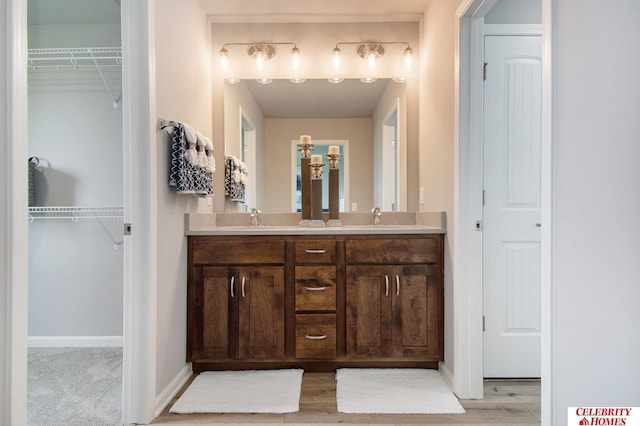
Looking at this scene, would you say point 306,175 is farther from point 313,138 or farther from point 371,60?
point 371,60

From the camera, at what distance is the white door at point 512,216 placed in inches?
89.4

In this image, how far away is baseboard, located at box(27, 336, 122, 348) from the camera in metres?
2.84

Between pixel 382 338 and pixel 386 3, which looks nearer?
pixel 382 338

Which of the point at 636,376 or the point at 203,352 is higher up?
the point at 636,376

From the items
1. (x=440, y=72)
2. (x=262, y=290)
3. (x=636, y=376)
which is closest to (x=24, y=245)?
(x=262, y=290)

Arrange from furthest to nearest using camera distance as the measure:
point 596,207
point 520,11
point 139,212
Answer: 1. point 520,11
2. point 139,212
3. point 596,207

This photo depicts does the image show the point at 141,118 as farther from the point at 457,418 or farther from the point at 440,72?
the point at 457,418

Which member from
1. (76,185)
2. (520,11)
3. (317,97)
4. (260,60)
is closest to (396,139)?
(317,97)

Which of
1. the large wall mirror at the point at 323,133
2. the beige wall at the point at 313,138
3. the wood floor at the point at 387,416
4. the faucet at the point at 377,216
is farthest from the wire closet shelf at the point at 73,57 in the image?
the wood floor at the point at 387,416

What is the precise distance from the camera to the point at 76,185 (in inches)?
114

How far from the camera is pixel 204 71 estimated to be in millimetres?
2656

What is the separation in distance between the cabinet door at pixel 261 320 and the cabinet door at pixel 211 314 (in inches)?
2.4

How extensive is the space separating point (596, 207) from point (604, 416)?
0.60 metres

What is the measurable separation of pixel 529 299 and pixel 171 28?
2.61 m
